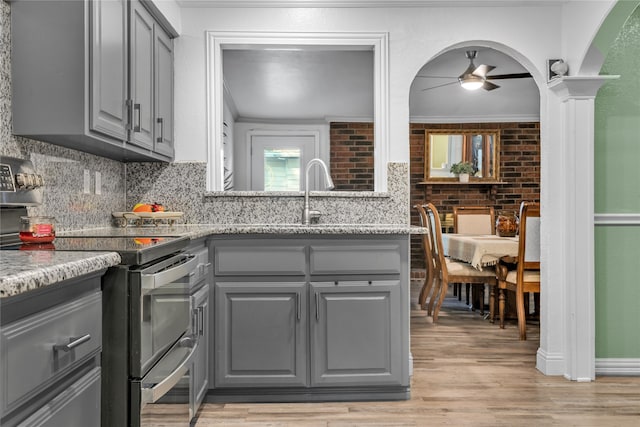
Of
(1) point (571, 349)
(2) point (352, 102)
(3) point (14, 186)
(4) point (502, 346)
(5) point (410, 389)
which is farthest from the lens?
(2) point (352, 102)

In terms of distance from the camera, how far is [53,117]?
1943 mm

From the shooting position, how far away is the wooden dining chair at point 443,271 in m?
4.43

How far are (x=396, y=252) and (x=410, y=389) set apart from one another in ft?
2.50

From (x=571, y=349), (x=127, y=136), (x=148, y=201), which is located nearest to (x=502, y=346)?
(x=571, y=349)

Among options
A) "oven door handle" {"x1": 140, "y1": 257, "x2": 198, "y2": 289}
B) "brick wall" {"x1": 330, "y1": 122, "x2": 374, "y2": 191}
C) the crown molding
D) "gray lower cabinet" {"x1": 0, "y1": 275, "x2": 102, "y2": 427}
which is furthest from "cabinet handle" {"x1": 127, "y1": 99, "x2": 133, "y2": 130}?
"brick wall" {"x1": 330, "y1": 122, "x2": 374, "y2": 191}

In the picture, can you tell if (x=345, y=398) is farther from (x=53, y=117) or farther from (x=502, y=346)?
(x=53, y=117)

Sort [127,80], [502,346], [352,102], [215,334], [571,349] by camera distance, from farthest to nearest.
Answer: [352,102] < [502,346] < [571,349] < [215,334] < [127,80]

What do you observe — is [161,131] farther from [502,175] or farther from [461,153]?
[502,175]

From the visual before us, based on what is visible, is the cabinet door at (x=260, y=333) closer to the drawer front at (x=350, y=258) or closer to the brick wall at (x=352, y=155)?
the drawer front at (x=350, y=258)

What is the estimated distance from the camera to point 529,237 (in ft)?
13.0

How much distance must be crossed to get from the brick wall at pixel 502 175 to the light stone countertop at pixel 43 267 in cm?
579

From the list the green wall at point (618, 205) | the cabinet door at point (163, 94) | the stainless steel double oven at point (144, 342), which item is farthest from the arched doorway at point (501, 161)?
the stainless steel double oven at point (144, 342)

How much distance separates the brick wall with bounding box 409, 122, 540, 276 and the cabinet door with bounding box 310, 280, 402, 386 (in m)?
4.22

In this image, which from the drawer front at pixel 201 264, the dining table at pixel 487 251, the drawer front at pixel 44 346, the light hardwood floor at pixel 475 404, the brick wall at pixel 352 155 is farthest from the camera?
the brick wall at pixel 352 155
